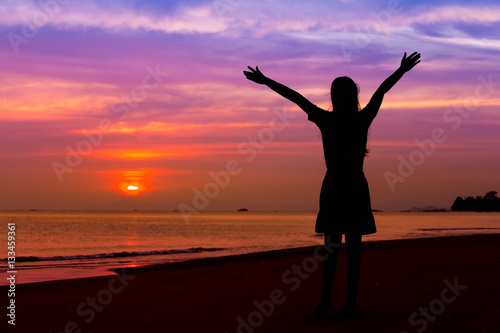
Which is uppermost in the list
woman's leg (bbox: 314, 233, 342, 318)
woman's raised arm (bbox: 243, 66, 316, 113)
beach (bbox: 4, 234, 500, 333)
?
woman's raised arm (bbox: 243, 66, 316, 113)

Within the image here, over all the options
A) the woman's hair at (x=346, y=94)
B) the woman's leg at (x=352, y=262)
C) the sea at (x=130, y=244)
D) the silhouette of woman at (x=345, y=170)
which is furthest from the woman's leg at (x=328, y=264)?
the sea at (x=130, y=244)

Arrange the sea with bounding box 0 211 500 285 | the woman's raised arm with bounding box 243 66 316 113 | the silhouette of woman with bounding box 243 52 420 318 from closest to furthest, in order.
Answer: the woman's raised arm with bounding box 243 66 316 113 → the silhouette of woman with bounding box 243 52 420 318 → the sea with bounding box 0 211 500 285

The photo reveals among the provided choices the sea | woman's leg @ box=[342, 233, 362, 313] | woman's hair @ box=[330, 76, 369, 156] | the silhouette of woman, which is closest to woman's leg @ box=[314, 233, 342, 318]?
the silhouette of woman

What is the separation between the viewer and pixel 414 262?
9.58 meters

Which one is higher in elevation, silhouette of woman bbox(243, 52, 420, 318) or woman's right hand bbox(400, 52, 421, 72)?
woman's right hand bbox(400, 52, 421, 72)

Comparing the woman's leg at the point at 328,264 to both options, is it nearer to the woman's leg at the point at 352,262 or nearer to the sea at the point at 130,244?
the woman's leg at the point at 352,262

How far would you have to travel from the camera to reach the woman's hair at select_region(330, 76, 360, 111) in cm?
491

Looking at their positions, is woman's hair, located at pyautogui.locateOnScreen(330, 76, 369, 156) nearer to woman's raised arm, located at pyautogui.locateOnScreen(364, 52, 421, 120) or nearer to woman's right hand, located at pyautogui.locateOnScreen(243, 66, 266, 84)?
woman's raised arm, located at pyautogui.locateOnScreen(364, 52, 421, 120)

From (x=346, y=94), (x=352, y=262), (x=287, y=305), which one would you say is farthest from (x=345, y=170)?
(x=287, y=305)

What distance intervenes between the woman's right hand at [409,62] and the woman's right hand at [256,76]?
1310mm

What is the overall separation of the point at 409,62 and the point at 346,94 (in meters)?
0.65

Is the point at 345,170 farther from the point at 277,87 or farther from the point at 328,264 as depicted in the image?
the point at 277,87

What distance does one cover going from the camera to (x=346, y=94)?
16.1 feet

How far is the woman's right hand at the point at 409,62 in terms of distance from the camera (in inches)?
192
